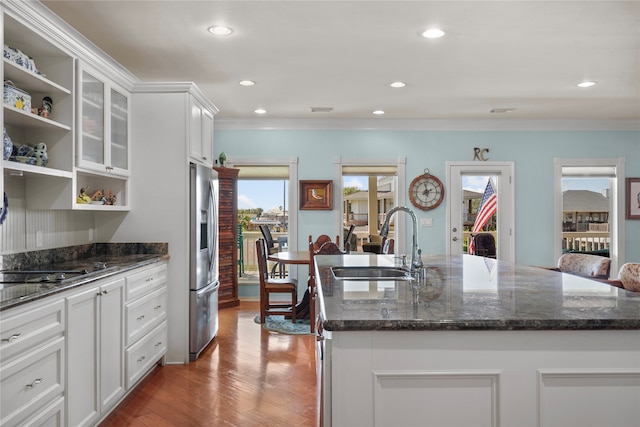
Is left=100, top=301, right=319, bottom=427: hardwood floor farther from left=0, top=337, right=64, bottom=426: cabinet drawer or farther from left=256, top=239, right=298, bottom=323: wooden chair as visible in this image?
left=0, top=337, right=64, bottom=426: cabinet drawer

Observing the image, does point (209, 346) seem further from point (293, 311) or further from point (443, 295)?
point (443, 295)

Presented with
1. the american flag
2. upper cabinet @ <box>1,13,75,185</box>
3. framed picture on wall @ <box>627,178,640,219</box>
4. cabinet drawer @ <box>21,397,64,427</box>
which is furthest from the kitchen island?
framed picture on wall @ <box>627,178,640,219</box>

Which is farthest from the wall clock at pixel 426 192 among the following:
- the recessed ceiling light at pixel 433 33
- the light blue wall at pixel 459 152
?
the recessed ceiling light at pixel 433 33

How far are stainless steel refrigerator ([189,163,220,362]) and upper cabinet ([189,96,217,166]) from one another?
135 mm

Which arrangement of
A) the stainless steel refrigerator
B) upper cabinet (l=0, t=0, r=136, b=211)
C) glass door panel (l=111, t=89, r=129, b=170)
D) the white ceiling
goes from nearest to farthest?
upper cabinet (l=0, t=0, r=136, b=211) < the white ceiling < glass door panel (l=111, t=89, r=129, b=170) < the stainless steel refrigerator

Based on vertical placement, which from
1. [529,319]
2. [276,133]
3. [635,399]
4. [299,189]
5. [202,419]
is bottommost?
[202,419]

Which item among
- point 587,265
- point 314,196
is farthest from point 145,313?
point 587,265

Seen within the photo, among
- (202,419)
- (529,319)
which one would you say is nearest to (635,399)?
(529,319)

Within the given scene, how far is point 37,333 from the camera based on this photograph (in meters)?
1.96

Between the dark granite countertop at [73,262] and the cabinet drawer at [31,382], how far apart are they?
0.24 m

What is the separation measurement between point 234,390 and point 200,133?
7.23 ft

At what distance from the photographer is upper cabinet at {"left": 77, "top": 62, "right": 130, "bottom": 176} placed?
299 centimetres

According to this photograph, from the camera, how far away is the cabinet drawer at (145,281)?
9.75ft

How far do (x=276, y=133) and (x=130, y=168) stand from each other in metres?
2.73
